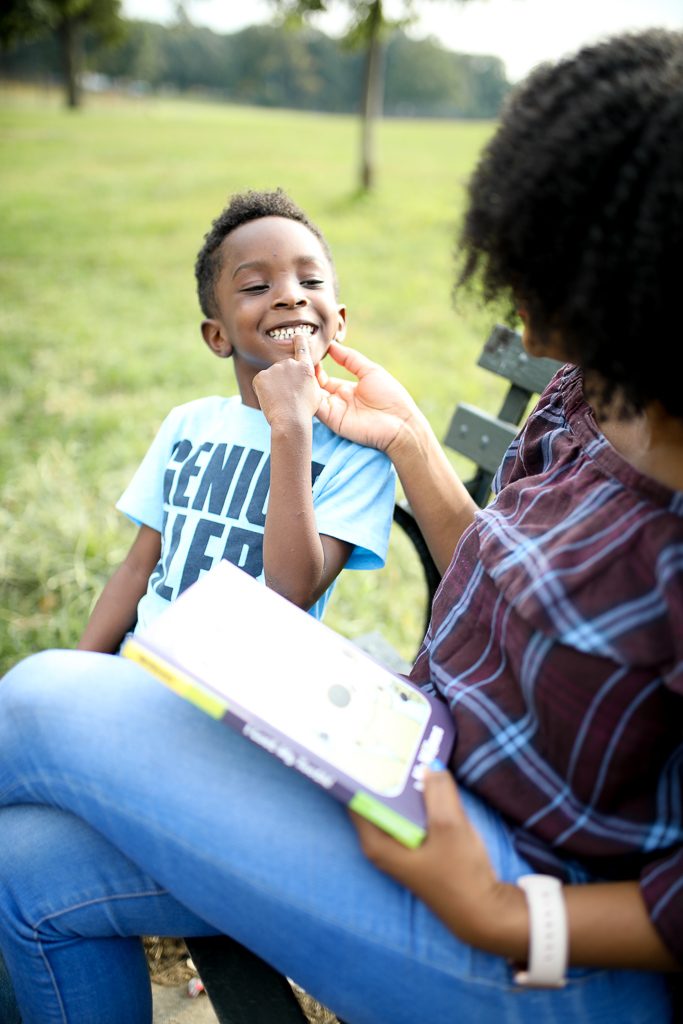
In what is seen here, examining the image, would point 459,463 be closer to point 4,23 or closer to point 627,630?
point 627,630

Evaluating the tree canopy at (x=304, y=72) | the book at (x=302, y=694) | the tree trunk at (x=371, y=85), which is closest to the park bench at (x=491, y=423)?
the book at (x=302, y=694)

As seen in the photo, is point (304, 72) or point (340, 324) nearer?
point (340, 324)

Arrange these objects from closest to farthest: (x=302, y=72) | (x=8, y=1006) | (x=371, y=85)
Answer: (x=8, y=1006), (x=371, y=85), (x=302, y=72)

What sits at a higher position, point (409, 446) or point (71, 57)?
point (71, 57)

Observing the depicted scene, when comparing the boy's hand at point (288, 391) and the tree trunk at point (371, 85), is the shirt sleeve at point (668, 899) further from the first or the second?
the tree trunk at point (371, 85)

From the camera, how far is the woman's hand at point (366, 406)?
1.76 metres

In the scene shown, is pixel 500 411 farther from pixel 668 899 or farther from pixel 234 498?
pixel 668 899

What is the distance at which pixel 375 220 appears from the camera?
10.3m

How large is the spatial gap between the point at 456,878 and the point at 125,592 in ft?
4.00

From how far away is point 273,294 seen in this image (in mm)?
1848

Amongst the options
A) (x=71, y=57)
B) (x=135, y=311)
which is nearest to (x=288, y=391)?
(x=135, y=311)

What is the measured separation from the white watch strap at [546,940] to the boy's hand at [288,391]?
3.29 ft

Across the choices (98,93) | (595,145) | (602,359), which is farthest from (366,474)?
(98,93)

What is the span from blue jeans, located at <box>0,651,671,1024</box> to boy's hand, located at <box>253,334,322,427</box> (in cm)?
64
